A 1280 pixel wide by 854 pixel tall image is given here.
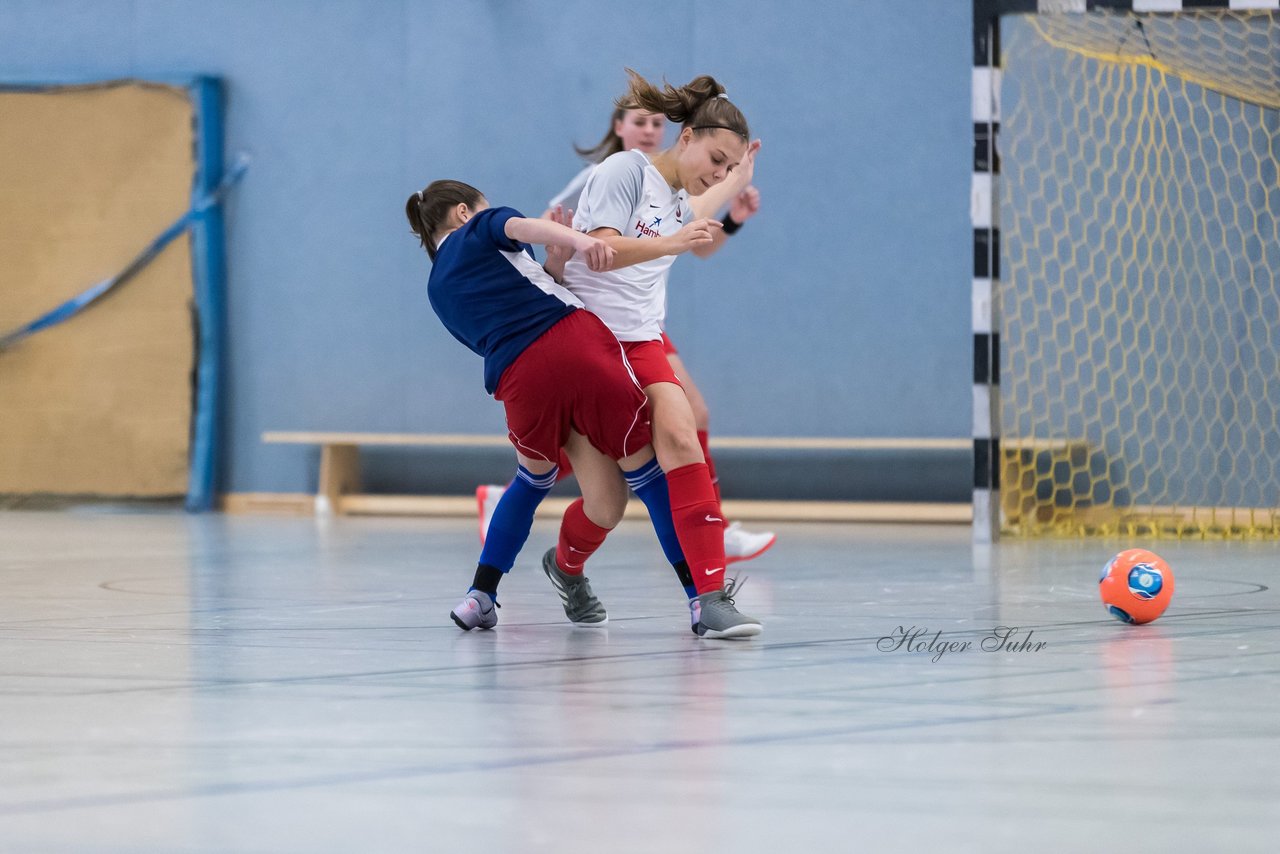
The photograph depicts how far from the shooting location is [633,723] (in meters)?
2.49

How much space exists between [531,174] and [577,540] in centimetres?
551

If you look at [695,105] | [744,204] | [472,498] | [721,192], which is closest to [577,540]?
[721,192]

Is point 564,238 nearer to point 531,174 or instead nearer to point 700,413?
point 700,413

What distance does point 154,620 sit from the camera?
3.94 m

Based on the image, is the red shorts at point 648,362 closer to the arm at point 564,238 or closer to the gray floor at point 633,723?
the arm at point 564,238

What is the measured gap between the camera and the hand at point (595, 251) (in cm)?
331

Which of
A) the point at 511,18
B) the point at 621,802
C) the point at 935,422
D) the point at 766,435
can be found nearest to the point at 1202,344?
the point at 935,422

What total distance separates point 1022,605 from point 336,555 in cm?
280

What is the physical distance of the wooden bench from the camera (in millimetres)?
8273

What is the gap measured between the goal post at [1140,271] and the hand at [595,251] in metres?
4.49

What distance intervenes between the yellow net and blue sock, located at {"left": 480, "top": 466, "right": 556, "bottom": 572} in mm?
4321

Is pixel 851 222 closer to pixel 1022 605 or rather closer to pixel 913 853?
pixel 1022 605

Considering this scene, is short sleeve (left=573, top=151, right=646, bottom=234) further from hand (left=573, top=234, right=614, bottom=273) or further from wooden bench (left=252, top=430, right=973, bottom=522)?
wooden bench (left=252, top=430, right=973, bottom=522)

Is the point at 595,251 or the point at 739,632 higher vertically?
the point at 595,251
